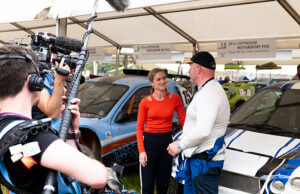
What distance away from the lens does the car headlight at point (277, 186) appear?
2.71m

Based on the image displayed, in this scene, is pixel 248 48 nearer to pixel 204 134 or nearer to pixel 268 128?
pixel 268 128

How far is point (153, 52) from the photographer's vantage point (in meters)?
8.94

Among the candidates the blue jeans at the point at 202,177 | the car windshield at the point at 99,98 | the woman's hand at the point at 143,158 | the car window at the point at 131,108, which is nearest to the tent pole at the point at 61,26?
the car windshield at the point at 99,98

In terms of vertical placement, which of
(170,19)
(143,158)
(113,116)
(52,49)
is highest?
(170,19)

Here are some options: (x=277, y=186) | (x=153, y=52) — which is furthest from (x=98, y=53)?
(x=277, y=186)

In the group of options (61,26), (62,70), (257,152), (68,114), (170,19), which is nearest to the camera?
(68,114)

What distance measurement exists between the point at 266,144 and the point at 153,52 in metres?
6.03

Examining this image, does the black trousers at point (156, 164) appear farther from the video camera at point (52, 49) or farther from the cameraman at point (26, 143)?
the cameraman at point (26, 143)

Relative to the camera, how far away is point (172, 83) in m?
6.27

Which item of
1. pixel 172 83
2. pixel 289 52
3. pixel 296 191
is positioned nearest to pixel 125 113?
pixel 172 83

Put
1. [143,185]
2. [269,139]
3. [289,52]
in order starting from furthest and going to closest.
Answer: [289,52] → [143,185] → [269,139]

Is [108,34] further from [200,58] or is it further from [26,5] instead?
[200,58]

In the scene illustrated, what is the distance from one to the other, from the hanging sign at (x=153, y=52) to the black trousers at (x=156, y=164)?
17.0 feet

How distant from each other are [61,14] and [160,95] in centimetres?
228
